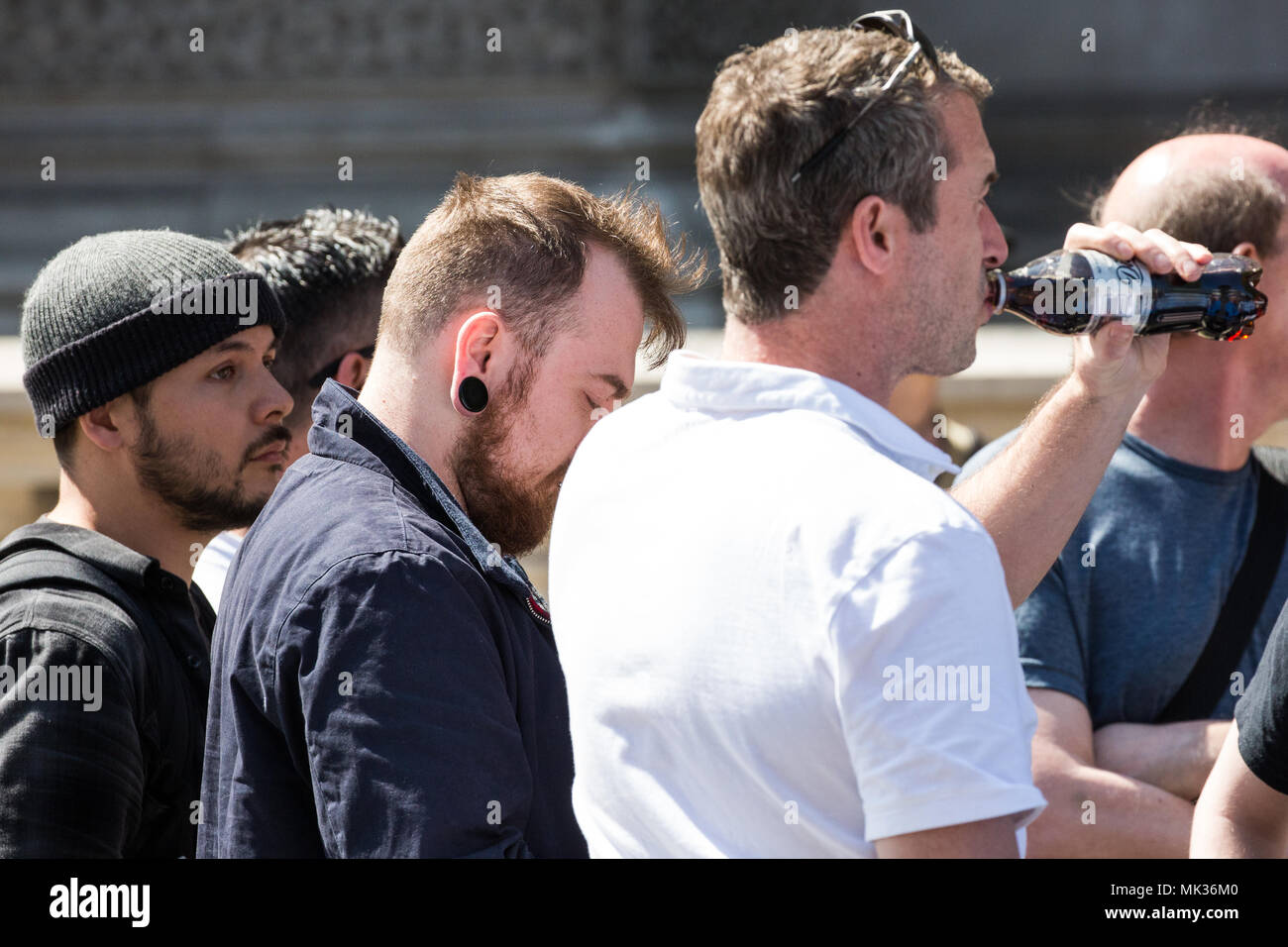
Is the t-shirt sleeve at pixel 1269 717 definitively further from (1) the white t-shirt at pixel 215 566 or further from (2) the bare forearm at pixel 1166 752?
(1) the white t-shirt at pixel 215 566

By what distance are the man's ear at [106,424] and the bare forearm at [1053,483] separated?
4.72 ft

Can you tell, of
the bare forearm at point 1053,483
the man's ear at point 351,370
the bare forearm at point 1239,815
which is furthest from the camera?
the man's ear at point 351,370

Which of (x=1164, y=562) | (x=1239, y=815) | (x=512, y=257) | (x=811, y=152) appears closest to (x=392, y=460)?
(x=512, y=257)

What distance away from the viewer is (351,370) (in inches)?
118

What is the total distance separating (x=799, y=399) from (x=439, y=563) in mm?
474

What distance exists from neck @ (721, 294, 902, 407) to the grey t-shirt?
2.53 feet

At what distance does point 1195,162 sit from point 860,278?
1.20 metres

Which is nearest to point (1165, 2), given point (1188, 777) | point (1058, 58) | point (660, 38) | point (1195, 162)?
point (1058, 58)

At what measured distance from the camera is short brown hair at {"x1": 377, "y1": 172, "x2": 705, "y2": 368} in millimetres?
2074

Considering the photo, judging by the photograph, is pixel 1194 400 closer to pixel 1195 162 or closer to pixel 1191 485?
pixel 1191 485

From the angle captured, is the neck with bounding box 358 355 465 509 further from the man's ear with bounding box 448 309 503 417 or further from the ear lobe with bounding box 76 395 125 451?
the ear lobe with bounding box 76 395 125 451

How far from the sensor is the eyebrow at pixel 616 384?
2.14m

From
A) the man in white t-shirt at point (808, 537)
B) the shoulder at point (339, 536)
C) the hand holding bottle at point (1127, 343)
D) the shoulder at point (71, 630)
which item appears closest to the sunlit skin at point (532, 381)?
the shoulder at point (339, 536)
